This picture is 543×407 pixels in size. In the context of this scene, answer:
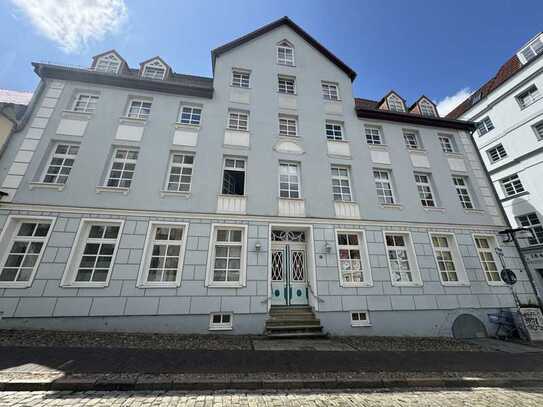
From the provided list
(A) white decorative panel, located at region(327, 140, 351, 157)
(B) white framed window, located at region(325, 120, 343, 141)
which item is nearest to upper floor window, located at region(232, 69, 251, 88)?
(B) white framed window, located at region(325, 120, 343, 141)

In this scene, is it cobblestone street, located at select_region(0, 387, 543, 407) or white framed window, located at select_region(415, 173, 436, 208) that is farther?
white framed window, located at select_region(415, 173, 436, 208)

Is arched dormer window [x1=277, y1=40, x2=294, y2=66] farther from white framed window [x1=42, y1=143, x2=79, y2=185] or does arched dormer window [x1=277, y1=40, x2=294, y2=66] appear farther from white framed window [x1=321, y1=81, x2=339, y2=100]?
white framed window [x1=42, y1=143, x2=79, y2=185]

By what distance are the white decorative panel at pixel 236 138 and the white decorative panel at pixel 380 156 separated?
6150 millimetres

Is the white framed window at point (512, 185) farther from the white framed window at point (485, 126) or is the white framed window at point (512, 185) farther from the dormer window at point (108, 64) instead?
the dormer window at point (108, 64)

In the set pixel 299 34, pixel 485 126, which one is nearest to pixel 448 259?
pixel 299 34

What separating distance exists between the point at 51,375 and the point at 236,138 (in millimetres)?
8554

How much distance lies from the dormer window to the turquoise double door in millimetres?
11393

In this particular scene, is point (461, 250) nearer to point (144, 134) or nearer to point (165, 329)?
point (165, 329)

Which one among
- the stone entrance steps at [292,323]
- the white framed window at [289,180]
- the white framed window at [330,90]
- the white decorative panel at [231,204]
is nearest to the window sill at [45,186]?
the white decorative panel at [231,204]

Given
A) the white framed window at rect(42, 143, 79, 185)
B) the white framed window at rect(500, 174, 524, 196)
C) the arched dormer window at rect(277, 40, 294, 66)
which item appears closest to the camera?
the white framed window at rect(42, 143, 79, 185)

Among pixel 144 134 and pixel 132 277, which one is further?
pixel 144 134

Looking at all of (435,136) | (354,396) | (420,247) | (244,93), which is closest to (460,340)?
(420,247)

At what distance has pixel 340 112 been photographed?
11.0m

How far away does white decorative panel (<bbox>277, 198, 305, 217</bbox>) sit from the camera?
336 inches
